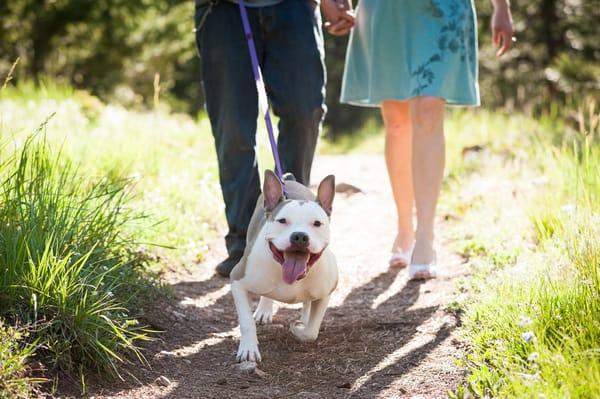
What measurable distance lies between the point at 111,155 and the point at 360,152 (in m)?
5.82

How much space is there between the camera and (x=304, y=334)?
11.3 feet

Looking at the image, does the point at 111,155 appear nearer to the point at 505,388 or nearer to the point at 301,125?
the point at 301,125

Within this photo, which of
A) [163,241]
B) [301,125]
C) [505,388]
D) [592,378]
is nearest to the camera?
[592,378]

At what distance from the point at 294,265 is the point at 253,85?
1591 millimetres

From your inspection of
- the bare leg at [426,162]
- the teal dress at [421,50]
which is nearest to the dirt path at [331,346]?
the bare leg at [426,162]

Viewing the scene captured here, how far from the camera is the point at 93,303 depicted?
9.82ft

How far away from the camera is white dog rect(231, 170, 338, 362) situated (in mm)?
3062

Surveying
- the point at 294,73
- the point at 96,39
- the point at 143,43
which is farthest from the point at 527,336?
the point at 96,39

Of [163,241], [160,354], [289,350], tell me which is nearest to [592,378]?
[289,350]

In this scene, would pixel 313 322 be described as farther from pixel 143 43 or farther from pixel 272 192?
pixel 143 43

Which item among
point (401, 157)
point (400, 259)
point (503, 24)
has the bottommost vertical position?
point (400, 259)

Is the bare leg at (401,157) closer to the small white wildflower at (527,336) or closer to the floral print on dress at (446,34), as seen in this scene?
the floral print on dress at (446,34)

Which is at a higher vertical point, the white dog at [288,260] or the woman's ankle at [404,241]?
the white dog at [288,260]

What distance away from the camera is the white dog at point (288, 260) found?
306cm
